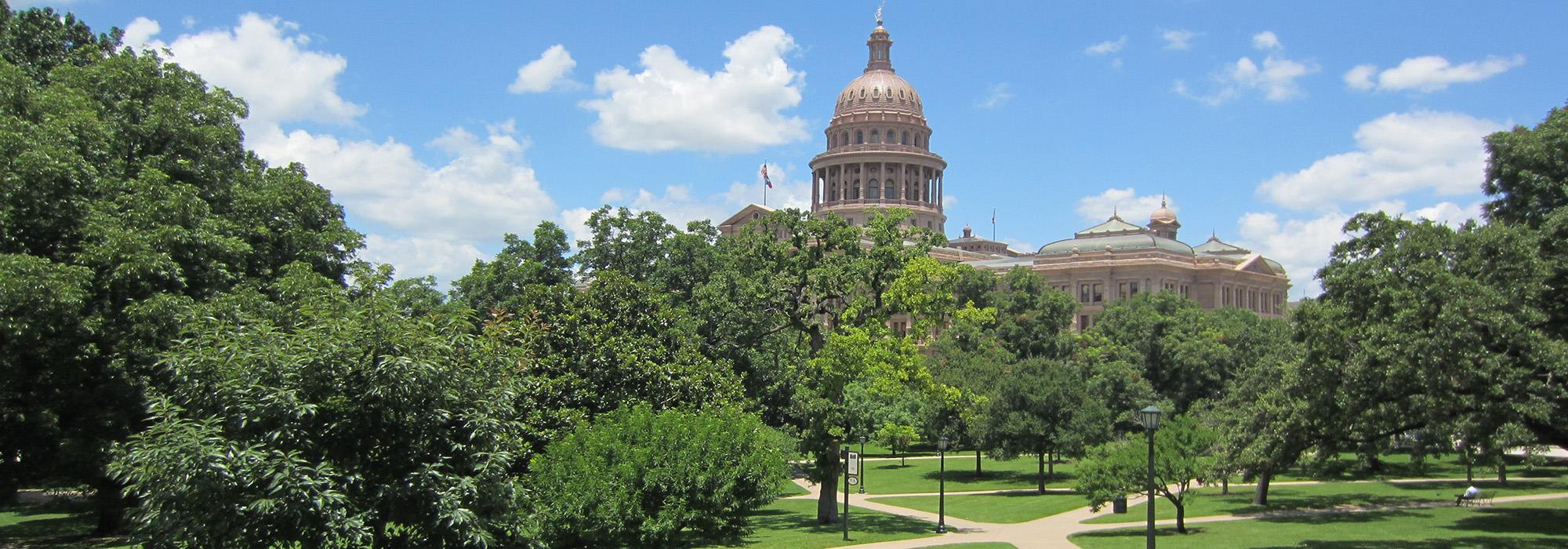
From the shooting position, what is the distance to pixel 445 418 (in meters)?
16.5

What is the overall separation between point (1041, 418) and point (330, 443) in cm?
3693

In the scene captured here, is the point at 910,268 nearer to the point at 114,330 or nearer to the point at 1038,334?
the point at 114,330

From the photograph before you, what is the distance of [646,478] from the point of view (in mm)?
23391

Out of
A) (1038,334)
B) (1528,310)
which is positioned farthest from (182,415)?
(1038,334)

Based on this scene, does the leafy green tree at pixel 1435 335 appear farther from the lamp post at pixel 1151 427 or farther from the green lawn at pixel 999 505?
the green lawn at pixel 999 505

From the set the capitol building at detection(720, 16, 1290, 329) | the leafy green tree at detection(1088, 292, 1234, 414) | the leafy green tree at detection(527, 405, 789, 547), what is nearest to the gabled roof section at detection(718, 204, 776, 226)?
the capitol building at detection(720, 16, 1290, 329)

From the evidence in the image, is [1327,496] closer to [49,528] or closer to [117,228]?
[117,228]

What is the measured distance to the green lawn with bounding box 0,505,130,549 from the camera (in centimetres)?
2975

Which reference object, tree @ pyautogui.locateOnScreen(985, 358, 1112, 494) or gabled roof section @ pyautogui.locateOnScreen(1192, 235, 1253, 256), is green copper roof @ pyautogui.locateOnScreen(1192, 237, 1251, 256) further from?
tree @ pyautogui.locateOnScreen(985, 358, 1112, 494)

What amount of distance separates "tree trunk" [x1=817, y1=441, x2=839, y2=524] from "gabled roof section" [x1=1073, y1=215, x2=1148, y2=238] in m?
107

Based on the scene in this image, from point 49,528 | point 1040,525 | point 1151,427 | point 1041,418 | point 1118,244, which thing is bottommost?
point 49,528

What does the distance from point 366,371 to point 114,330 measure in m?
10.5

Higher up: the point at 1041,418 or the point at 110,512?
the point at 1041,418

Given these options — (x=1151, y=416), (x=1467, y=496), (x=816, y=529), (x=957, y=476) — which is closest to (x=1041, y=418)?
(x=957, y=476)
